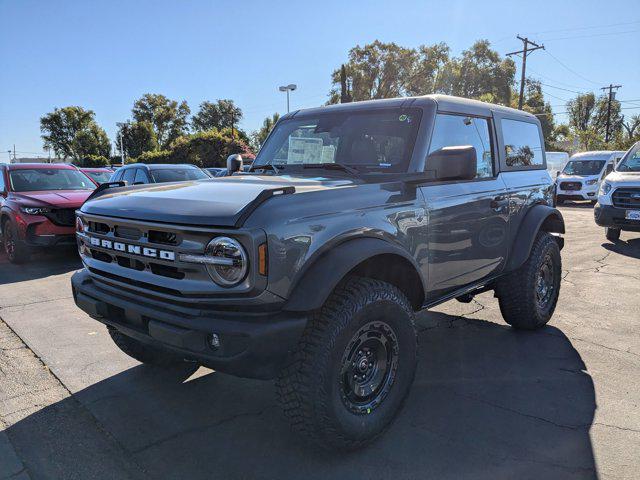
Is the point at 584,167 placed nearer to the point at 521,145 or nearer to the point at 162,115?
the point at 521,145

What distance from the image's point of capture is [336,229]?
2521mm

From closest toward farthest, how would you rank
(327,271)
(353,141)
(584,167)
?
(327,271) < (353,141) < (584,167)

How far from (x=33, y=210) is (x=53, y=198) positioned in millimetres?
382

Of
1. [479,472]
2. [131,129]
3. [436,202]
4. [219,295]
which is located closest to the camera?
[219,295]

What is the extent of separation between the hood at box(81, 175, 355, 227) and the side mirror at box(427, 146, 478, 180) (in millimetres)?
590

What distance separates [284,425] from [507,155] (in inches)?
118

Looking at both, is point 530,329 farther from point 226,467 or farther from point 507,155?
point 226,467

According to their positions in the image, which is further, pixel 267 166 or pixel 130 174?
pixel 130 174

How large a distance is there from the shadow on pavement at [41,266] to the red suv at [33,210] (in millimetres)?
216

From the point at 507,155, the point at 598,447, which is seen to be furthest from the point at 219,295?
the point at 507,155

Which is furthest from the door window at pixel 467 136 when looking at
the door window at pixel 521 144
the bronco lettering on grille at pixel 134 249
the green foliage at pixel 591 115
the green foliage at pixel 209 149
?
the green foliage at pixel 591 115

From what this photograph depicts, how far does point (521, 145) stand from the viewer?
4.56 m

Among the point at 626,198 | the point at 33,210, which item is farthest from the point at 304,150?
the point at 626,198

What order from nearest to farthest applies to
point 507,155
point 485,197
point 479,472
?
point 479,472, point 485,197, point 507,155
